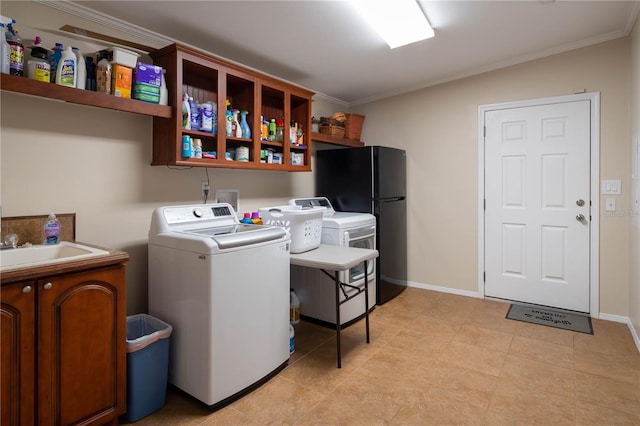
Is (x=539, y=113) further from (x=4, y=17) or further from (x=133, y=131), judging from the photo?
(x=4, y=17)

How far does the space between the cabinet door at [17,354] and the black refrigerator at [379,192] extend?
2634mm

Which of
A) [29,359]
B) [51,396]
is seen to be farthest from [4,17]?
[51,396]

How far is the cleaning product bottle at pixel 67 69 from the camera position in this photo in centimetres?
179

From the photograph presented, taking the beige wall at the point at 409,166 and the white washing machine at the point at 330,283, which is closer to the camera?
the beige wall at the point at 409,166

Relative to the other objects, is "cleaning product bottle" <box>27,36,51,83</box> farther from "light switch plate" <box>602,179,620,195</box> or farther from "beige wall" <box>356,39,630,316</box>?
"light switch plate" <box>602,179,620,195</box>

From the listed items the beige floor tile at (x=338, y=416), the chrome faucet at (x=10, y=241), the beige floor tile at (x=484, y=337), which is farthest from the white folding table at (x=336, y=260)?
the chrome faucet at (x=10, y=241)

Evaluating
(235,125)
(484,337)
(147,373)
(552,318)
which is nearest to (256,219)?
(235,125)

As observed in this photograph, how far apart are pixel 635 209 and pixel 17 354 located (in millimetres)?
3832

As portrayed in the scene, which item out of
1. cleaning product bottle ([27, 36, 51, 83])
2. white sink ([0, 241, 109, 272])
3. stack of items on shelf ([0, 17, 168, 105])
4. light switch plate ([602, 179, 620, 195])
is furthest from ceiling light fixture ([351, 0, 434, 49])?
white sink ([0, 241, 109, 272])

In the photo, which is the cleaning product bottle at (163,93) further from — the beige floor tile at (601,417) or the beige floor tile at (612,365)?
the beige floor tile at (612,365)

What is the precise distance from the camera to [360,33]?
256cm

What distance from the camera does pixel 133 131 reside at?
228 centimetres

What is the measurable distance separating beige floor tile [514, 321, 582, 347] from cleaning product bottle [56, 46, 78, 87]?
3454 millimetres

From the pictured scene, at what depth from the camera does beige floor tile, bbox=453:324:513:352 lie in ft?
8.43
